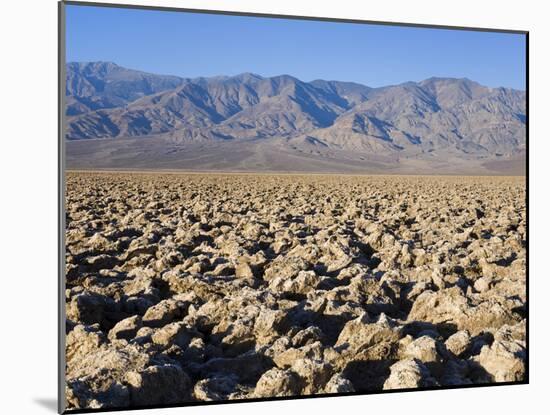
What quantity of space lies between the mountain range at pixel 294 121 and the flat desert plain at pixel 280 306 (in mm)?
549

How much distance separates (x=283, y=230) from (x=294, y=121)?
1695 mm

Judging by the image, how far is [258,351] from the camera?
3955mm

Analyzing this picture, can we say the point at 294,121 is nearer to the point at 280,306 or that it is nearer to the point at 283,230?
the point at 283,230

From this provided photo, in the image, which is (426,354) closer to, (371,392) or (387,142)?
(371,392)

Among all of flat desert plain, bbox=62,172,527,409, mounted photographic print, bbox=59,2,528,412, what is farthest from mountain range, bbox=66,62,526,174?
flat desert plain, bbox=62,172,527,409

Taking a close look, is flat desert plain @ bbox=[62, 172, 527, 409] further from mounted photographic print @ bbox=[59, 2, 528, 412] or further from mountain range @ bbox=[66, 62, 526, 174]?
mountain range @ bbox=[66, 62, 526, 174]

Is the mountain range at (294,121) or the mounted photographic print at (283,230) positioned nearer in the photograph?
the mounted photographic print at (283,230)

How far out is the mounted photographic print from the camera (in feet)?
12.8

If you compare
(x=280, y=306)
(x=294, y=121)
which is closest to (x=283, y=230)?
(x=294, y=121)

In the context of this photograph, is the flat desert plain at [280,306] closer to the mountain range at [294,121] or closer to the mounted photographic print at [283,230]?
the mounted photographic print at [283,230]

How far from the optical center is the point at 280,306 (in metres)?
4.37

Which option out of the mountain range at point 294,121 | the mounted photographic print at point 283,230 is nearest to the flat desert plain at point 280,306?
the mounted photographic print at point 283,230

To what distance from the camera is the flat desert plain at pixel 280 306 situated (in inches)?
150

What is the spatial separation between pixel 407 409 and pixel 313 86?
Answer: 2.93 meters
